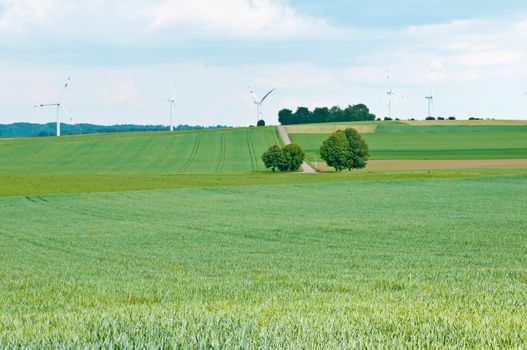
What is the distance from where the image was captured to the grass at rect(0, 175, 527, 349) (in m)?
6.39

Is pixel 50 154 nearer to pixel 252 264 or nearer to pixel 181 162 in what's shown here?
pixel 181 162

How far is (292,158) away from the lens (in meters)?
107

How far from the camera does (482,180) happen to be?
233 feet

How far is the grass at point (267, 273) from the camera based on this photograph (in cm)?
639

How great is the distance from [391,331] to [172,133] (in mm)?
150547

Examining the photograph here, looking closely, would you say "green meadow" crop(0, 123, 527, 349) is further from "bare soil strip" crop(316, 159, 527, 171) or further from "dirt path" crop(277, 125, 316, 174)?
"dirt path" crop(277, 125, 316, 174)

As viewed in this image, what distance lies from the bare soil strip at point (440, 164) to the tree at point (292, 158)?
3.63 metres

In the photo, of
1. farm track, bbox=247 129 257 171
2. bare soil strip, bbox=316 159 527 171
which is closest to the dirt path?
bare soil strip, bbox=316 159 527 171

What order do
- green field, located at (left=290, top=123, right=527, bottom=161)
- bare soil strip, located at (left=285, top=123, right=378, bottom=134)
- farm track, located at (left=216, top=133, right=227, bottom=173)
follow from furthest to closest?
bare soil strip, located at (left=285, top=123, right=378, bottom=134) → green field, located at (left=290, top=123, right=527, bottom=161) → farm track, located at (left=216, top=133, right=227, bottom=173)

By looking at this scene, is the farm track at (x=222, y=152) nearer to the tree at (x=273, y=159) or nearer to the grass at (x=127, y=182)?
the tree at (x=273, y=159)

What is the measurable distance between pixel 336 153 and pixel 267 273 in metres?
93.0

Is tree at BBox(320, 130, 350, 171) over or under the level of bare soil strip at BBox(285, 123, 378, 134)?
under

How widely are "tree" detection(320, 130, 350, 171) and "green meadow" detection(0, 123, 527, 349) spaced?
36.6m

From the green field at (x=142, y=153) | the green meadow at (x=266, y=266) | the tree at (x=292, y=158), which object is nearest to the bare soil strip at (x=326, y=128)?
the green field at (x=142, y=153)
